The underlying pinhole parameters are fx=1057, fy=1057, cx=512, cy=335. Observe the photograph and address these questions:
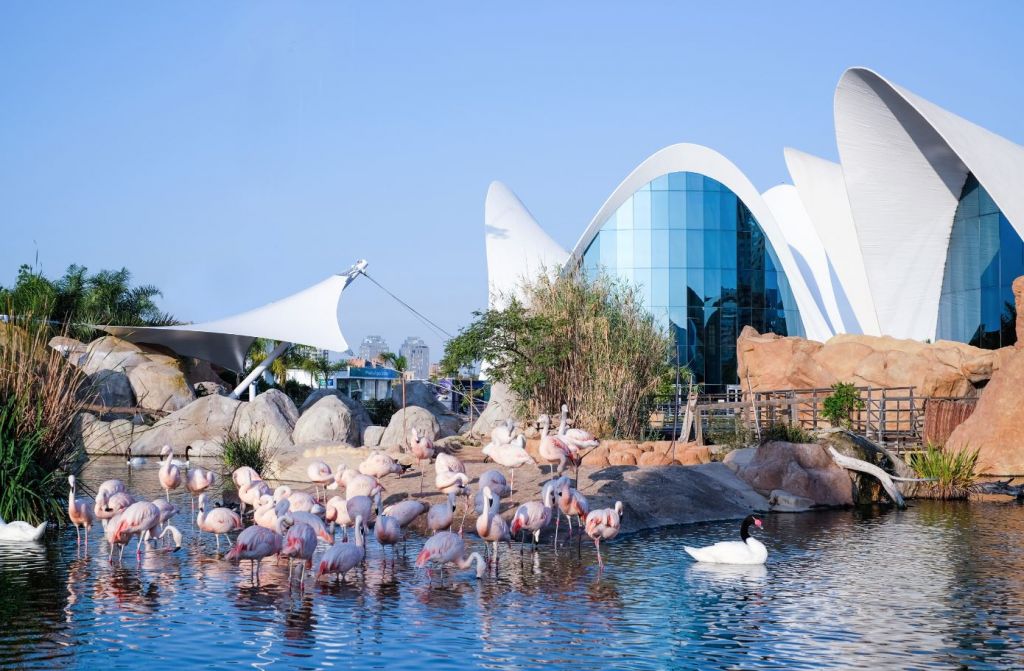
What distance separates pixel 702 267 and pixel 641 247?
2.19m

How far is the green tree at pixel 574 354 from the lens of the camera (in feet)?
62.4

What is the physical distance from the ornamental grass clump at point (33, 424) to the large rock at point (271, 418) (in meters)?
10.7

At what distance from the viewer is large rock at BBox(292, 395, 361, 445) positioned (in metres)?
21.9

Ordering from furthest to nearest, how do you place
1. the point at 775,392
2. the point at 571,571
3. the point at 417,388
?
the point at 417,388 → the point at 775,392 → the point at 571,571

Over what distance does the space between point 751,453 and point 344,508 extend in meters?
8.08

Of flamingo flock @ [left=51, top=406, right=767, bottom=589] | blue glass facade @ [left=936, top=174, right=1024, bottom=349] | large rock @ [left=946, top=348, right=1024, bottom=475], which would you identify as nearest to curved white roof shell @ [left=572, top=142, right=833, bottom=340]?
blue glass facade @ [left=936, top=174, right=1024, bottom=349]

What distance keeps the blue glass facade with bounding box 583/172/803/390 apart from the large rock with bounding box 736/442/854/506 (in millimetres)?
20048

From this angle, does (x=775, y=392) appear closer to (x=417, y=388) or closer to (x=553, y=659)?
(x=417, y=388)

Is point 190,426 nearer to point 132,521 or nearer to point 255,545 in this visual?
point 132,521

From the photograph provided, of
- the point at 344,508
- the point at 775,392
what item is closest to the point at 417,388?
the point at 775,392

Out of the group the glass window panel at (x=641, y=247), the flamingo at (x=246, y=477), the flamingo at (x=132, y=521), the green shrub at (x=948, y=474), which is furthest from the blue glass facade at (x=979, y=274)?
the flamingo at (x=132, y=521)

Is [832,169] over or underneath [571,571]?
over

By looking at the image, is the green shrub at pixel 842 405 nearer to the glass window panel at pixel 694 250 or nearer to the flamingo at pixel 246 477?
the flamingo at pixel 246 477

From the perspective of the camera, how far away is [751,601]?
7.90 meters
